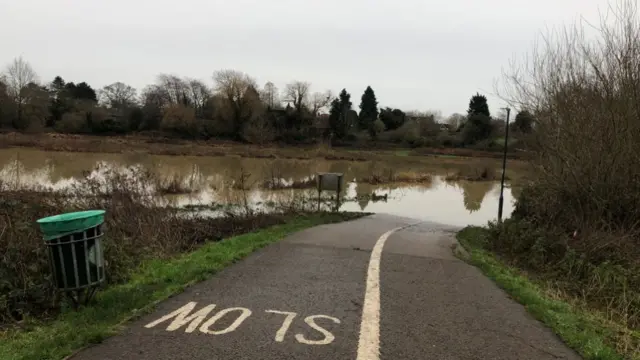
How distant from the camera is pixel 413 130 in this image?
86.4 metres

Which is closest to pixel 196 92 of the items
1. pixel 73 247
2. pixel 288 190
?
pixel 288 190

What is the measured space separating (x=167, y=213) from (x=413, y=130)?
76.6m

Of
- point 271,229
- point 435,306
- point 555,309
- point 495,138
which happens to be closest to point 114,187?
point 271,229

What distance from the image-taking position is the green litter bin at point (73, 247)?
5.39 meters

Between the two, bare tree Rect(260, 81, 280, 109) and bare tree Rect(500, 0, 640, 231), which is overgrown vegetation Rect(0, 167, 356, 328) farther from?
bare tree Rect(260, 81, 280, 109)

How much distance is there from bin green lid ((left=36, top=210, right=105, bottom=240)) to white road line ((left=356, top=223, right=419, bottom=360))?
331cm

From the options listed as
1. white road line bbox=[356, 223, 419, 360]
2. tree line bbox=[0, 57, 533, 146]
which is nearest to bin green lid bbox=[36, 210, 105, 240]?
white road line bbox=[356, 223, 419, 360]

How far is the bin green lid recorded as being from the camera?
210 inches

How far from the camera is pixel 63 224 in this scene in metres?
5.39

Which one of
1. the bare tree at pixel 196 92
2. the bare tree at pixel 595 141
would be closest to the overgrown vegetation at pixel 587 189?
the bare tree at pixel 595 141

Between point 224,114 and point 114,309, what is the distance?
76.9 meters

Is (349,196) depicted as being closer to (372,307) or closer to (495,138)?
(372,307)

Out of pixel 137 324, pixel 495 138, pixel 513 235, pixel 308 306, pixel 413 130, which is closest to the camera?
pixel 137 324

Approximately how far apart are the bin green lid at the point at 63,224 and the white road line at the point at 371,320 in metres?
3.31
